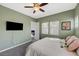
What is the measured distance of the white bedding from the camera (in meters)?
1.12

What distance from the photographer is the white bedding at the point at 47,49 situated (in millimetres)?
1115

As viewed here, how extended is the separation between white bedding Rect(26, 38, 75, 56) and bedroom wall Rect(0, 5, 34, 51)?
0.51 ft

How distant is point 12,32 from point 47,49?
1.80ft

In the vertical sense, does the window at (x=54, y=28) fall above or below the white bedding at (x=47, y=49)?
above

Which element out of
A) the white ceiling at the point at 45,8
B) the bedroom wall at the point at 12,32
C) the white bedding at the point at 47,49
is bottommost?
the white bedding at the point at 47,49

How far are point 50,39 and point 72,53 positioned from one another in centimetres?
35

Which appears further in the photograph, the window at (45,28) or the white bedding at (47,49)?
the window at (45,28)

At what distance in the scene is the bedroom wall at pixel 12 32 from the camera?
112 cm

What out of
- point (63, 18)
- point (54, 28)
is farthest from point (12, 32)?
point (63, 18)

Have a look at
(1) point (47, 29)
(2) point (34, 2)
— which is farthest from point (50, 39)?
(2) point (34, 2)

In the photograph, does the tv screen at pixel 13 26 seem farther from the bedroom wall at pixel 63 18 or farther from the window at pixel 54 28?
the window at pixel 54 28

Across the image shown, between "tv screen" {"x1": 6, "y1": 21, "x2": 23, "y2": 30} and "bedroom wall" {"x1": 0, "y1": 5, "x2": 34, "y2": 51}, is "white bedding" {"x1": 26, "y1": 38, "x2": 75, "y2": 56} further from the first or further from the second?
"tv screen" {"x1": 6, "y1": 21, "x2": 23, "y2": 30}

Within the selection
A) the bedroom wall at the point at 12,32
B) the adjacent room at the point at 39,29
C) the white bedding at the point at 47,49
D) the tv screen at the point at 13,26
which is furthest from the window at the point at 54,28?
the tv screen at the point at 13,26

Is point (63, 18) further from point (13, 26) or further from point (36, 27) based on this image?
point (13, 26)
